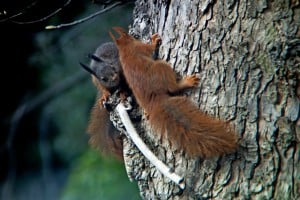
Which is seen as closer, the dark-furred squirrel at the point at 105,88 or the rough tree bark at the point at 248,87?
the rough tree bark at the point at 248,87

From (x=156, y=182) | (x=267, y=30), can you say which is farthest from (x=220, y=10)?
(x=156, y=182)

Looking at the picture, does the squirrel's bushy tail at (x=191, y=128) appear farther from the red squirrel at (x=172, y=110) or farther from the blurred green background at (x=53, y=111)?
the blurred green background at (x=53, y=111)

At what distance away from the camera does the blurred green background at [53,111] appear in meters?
4.62

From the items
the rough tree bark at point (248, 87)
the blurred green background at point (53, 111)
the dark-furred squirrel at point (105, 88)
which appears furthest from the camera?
the blurred green background at point (53, 111)

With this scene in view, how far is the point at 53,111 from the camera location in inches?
209

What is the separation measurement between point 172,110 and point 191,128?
0.07 m

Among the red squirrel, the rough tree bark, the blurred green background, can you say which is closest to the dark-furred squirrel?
the red squirrel

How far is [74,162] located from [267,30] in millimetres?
3598

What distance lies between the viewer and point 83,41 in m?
4.94

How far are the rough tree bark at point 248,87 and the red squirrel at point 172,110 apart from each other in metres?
0.03

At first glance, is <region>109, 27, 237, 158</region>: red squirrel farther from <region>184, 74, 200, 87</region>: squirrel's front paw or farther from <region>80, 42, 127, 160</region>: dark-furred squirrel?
<region>80, 42, 127, 160</region>: dark-furred squirrel

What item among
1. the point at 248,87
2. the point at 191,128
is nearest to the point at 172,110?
the point at 191,128

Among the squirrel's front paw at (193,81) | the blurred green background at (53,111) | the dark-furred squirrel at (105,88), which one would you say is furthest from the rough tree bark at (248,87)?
the blurred green background at (53,111)

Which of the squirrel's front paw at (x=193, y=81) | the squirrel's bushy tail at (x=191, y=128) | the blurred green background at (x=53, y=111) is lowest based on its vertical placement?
the blurred green background at (x=53, y=111)
